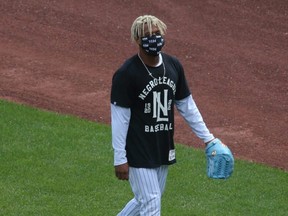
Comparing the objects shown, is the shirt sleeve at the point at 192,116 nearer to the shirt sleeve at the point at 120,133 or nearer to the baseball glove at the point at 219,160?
the baseball glove at the point at 219,160

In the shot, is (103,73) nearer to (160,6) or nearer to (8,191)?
(160,6)

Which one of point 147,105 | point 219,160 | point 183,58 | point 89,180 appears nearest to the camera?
point 147,105

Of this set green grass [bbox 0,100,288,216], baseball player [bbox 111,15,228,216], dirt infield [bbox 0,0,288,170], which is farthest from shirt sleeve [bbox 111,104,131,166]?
dirt infield [bbox 0,0,288,170]

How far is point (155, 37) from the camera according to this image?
21.0 feet

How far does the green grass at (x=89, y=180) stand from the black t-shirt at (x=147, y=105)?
1616 mm

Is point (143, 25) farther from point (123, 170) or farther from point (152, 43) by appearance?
point (123, 170)

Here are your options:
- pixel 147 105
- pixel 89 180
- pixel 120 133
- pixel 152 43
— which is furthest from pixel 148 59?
pixel 89 180

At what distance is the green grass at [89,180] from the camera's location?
8227 millimetres

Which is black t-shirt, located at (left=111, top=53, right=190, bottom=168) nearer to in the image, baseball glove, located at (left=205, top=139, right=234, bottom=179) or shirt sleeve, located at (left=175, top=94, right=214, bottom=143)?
shirt sleeve, located at (left=175, top=94, right=214, bottom=143)

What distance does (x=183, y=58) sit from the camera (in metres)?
13.2

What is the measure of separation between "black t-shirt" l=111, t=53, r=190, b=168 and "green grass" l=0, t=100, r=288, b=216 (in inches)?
63.6

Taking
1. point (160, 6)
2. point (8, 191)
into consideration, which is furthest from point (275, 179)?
point (160, 6)

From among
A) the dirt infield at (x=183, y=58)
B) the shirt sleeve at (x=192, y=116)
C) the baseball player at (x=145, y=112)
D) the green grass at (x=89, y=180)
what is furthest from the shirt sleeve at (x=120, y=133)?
the dirt infield at (x=183, y=58)

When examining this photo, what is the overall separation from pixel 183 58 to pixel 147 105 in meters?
6.74
